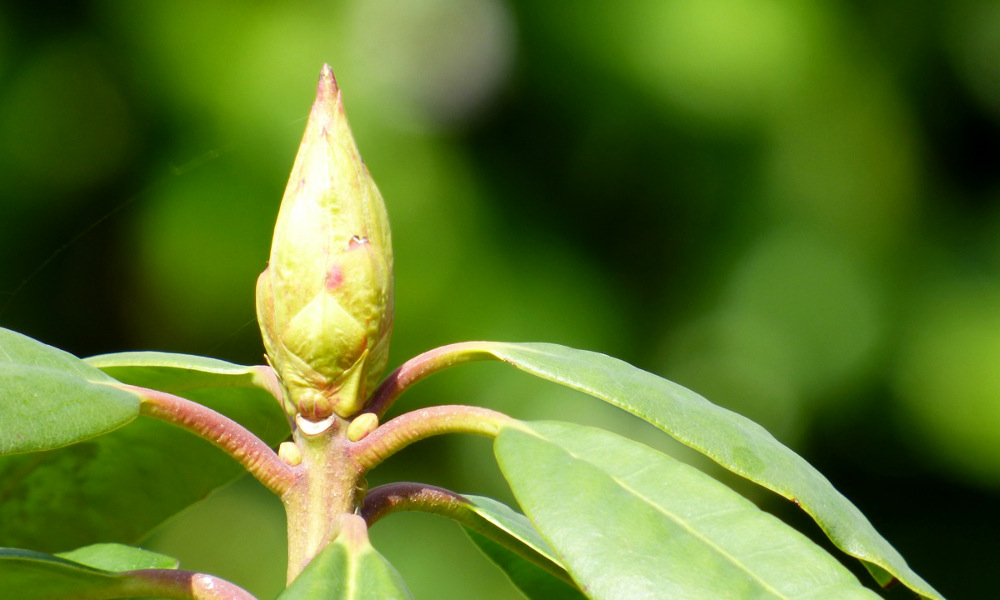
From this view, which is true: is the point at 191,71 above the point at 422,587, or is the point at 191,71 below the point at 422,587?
above

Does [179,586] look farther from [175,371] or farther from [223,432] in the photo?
[175,371]

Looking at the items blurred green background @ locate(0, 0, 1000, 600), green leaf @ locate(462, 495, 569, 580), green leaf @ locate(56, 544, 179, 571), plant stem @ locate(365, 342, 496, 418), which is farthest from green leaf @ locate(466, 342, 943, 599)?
blurred green background @ locate(0, 0, 1000, 600)

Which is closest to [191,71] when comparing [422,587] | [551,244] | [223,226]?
[223,226]

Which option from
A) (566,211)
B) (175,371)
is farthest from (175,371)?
(566,211)

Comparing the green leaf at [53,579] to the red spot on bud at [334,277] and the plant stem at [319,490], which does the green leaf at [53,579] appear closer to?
the plant stem at [319,490]

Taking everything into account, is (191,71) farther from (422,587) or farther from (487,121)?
(422,587)

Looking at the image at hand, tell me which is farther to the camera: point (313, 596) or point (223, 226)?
point (223, 226)

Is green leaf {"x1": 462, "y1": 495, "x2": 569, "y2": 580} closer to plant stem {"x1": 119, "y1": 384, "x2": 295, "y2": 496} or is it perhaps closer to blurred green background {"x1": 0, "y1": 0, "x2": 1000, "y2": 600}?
plant stem {"x1": 119, "y1": 384, "x2": 295, "y2": 496}
